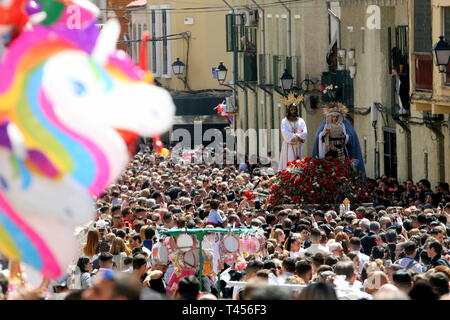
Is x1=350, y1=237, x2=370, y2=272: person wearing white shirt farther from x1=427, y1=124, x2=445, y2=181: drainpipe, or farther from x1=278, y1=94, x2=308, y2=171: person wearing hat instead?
x1=427, y1=124, x2=445, y2=181: drainpipe

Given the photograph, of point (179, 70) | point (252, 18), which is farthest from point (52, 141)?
point (179, 70)

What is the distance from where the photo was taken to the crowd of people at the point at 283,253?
23.7 feet

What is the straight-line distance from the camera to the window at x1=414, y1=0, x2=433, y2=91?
2819 cm

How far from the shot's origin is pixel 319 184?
21.9 meters

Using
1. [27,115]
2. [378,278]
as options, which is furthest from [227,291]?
[27,115]

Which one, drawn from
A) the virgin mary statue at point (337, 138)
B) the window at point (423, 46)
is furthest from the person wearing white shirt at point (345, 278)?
the window at point (423, 46)

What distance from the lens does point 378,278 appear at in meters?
10.4

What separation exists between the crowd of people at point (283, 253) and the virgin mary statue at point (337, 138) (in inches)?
48.5

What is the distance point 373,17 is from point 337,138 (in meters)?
11.8

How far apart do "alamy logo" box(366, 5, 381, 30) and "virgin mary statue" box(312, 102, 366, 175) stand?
11.2 m

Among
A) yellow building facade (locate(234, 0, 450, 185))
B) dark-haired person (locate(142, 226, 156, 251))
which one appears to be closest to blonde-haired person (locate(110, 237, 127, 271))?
dark-haired person (locate(142, 226, 156, 251))

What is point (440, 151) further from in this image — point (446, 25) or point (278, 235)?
point (278, 235)

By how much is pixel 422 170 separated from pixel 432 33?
4.26 metres

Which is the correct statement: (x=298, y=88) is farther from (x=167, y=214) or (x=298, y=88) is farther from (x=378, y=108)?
(x=167, y=214)
